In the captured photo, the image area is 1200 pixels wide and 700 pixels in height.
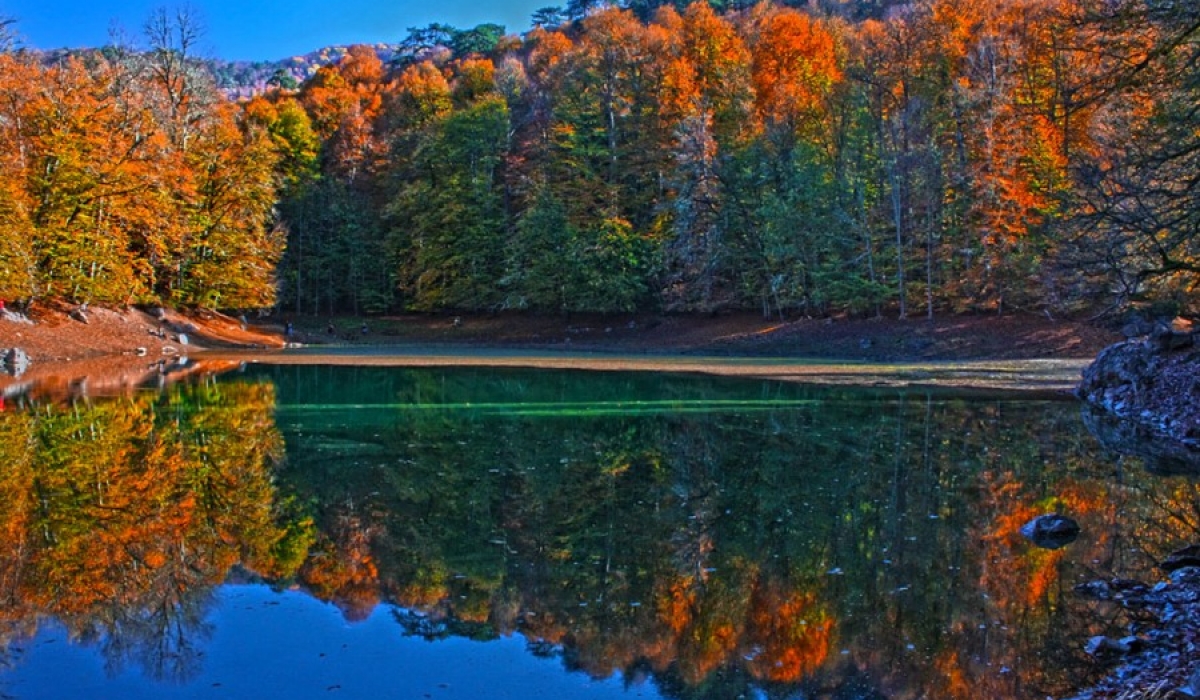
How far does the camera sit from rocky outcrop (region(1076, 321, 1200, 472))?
12.8m

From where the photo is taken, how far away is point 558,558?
7422mm

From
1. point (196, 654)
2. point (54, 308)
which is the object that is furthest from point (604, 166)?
point (196, 654)

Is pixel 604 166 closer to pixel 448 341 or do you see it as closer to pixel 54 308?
pixel 448 341

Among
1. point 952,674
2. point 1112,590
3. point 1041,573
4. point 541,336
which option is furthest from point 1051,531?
point 541,336

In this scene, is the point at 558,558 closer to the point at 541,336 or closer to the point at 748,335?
the point at 748,335

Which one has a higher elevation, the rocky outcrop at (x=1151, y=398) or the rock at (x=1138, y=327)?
the rock at (x=1138, y=327)

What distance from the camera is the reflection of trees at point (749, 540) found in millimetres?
5500

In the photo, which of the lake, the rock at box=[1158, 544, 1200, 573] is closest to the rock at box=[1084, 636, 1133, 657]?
the lake

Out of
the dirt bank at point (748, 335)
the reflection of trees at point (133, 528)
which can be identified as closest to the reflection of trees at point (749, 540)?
the reflection of trees at point (133, 528)

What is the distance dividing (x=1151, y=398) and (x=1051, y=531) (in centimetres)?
1013

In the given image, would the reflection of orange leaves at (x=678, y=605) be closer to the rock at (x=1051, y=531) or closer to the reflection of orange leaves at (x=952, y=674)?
the reflection of orange leaves at (x=952, y=674)

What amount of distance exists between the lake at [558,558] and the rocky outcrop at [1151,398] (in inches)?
31.8

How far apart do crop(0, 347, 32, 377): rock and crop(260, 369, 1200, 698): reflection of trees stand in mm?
14461

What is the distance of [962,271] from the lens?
34.5 meters
